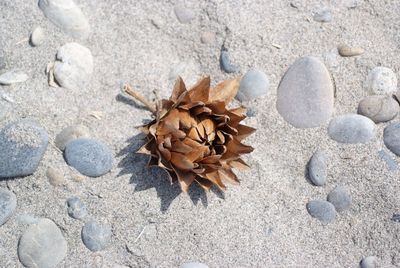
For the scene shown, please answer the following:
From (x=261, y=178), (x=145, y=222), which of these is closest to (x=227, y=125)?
(x=261, y=178)

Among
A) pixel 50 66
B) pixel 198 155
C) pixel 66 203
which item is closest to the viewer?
pixel 198 155

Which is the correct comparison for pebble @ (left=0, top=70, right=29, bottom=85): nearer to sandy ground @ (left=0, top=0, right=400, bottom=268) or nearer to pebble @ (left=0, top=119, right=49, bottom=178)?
sandy ground @ (left=0, top=0, right=400, bottom=268)

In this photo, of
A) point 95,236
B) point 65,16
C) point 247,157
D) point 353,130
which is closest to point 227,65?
point 247,157

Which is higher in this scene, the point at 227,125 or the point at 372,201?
the point at 227,125

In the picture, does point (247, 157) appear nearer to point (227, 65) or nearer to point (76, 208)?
point (227, 65)

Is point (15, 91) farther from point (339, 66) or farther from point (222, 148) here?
point (339, 66)

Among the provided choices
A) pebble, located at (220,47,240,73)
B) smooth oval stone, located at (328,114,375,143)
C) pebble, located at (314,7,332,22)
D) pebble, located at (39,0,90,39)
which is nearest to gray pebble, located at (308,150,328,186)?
smooth oval stone, located at (328,114,375,143)

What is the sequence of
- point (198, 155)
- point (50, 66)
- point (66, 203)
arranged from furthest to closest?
point (50, 66), point (66, 203), point (198, 155)
